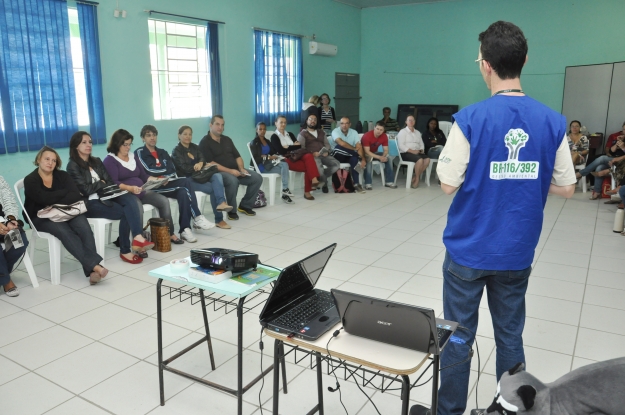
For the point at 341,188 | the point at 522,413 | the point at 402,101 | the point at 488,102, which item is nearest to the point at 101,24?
the point at 341,188

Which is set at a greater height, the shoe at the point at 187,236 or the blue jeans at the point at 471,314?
the blue jeans at the point at 471,314

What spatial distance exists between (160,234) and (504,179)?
3.54m

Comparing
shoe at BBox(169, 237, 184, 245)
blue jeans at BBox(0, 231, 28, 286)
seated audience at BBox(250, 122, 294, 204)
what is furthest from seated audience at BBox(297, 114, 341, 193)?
blue jeans at BBox(0, 231, 28, 286)

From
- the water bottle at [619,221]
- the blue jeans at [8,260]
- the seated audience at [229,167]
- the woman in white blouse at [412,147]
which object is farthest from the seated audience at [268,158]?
the water bottle at [619,221]

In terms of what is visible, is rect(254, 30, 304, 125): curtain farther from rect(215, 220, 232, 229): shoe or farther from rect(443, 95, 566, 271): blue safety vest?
rect(443, 95, 566, 271): blue safety vest

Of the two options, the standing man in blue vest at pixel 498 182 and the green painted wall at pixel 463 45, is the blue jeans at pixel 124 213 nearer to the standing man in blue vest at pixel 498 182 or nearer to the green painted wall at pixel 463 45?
the standing man in blue vest at pixel 498 182

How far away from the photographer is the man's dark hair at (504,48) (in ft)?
5.26

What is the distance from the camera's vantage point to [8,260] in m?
3.65

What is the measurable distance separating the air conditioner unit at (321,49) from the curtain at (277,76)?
326 millimetres

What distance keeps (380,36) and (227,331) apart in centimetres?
909

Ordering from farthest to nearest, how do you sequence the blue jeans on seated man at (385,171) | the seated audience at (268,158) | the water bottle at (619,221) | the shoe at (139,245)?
1. the blue jeans on seated man at (385,171)
2. the seated audience at (268,158)
3. the water bottle at (619,221)
4. the shoe at (139,245)

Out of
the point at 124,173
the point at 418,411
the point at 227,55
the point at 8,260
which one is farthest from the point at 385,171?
the point at 418,411

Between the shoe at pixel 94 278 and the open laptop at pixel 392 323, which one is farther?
the shoe at pixel 94 278

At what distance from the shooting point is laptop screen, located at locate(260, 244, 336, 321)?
1.71 m
